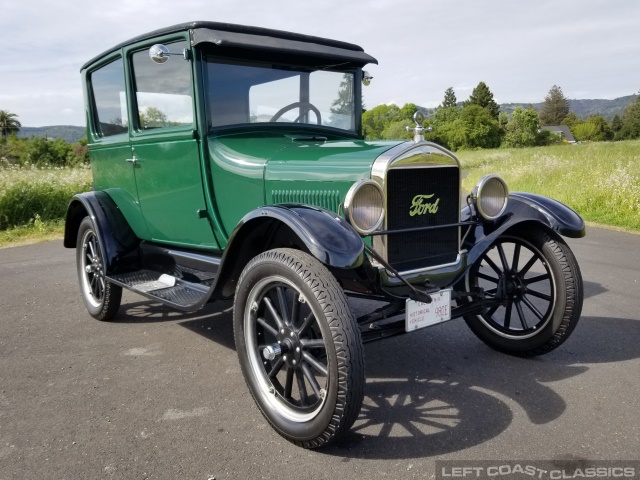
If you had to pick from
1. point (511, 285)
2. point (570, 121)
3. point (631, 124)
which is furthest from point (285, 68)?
point (570, 121)

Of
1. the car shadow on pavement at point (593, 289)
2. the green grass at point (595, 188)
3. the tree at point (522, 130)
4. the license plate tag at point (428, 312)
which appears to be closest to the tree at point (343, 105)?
the license plate tag at point (428, 312)

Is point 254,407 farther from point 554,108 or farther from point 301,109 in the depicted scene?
point 554,108

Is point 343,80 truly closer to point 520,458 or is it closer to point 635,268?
point 520,458

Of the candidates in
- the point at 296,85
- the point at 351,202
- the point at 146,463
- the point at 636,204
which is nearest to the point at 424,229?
the point at 351,202

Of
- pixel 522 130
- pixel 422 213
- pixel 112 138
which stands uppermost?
pixel 522 130

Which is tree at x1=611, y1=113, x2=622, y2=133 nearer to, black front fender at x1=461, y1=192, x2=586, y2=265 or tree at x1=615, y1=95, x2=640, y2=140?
tree at x1=615, y1=95, x2=640, y2=140

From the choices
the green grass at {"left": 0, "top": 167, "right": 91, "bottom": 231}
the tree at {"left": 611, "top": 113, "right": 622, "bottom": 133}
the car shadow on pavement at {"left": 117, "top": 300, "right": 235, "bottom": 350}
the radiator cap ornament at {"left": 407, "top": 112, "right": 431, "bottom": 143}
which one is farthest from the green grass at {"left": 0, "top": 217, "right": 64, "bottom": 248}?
the tree at {"left": 611, "top": 113, "right": 622, "bottom": 133}

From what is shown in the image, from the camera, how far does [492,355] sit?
11.4ft

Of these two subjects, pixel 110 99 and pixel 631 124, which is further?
pixel 631 124

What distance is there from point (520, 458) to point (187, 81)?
2.94 meters

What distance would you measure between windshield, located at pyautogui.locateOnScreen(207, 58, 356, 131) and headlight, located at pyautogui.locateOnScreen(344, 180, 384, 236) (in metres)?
1.37

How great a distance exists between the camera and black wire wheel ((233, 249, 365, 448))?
2191 millimetres

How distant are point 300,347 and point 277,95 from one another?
2017 millimetres

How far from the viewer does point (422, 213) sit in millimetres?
2973
